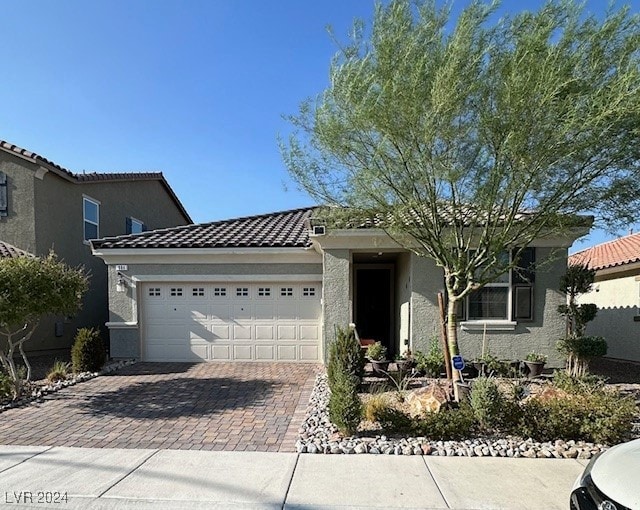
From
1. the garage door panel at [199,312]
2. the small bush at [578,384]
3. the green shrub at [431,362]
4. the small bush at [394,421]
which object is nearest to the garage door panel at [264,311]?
the garage door panel at [199,312]

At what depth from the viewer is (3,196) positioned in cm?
1209

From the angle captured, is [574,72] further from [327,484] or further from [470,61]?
[327,484]

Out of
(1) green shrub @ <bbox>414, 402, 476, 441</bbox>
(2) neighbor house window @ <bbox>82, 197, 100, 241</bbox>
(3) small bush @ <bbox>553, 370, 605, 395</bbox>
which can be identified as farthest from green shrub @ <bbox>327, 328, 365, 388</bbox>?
(2) neighbor house window @ <bbox>82, 197, 100, 241</bbox>

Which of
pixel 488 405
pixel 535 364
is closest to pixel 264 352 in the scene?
pixel 535 364

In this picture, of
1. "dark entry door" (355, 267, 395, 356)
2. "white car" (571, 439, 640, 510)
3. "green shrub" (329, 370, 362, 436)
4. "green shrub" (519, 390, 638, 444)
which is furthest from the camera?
"dark entry door" (355, 267, 395, 356)

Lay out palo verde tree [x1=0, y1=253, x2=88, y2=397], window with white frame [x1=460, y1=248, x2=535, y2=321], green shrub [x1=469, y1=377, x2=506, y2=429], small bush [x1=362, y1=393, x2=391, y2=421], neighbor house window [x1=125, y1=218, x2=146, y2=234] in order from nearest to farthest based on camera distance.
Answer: green shrub [x1=469, y1=377, x2=506, y2=429]
small bush [x1=362, y1=393, x2=391, y2=421]
palo verde tree [x1=0, y1=253, x2=88, y2=397]
window with white frame [x1=460, y1=248, x2=535, y2=321]
neighbor house window [x1=125, y1=218, x2=146, y2=234]

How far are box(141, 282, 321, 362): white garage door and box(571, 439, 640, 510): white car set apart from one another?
8289 millimetres

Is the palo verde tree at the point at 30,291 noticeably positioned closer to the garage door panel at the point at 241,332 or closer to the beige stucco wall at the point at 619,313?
the garage door panel at the point at 241,332

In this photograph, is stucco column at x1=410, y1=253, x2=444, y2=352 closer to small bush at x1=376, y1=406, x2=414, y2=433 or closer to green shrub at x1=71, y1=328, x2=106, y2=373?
small bush at x1=376, y1=406, x2=414, y2=433

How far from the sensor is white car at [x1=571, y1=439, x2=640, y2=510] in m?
2.81

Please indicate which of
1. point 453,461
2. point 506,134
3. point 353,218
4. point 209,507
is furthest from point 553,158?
point 209,507

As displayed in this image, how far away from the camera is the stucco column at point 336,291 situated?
32.4 feet

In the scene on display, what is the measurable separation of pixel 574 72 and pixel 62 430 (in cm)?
893

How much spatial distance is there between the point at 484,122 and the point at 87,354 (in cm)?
983
